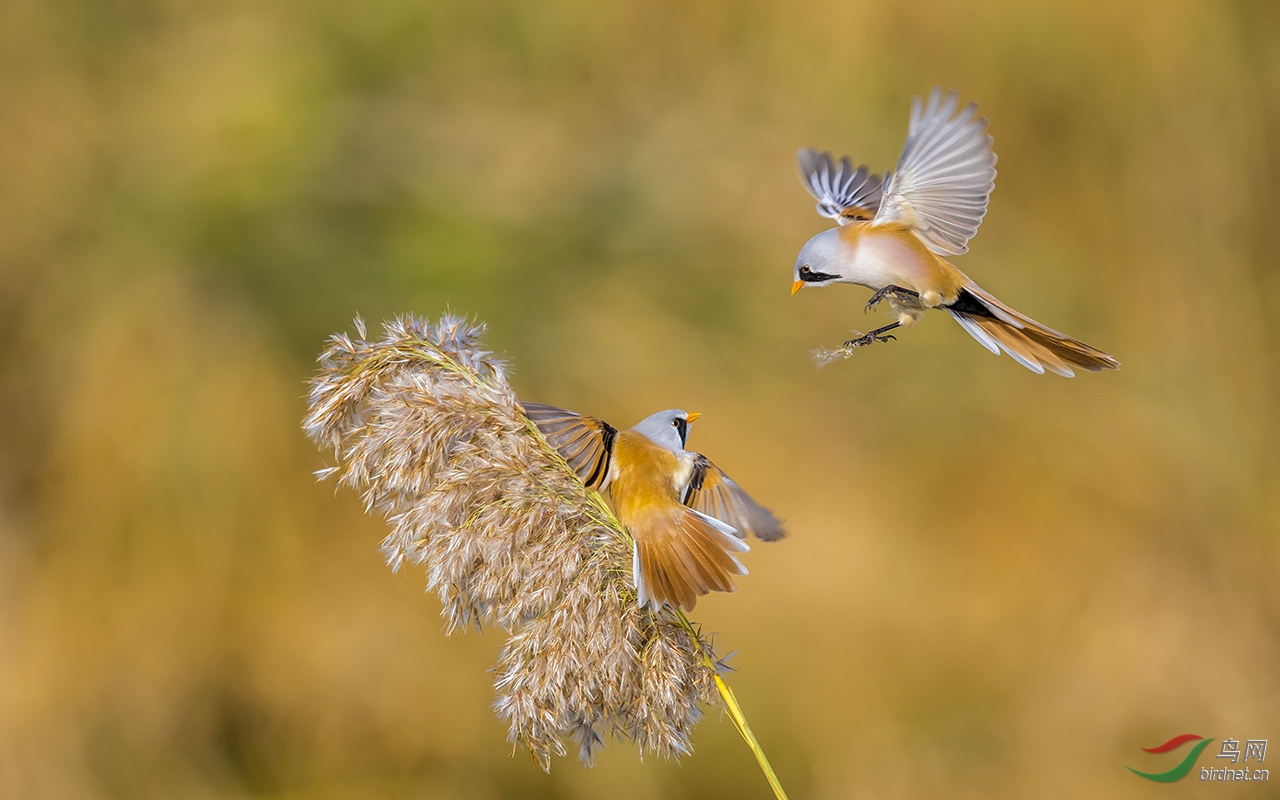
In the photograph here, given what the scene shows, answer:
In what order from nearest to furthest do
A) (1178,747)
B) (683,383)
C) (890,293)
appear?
(890,293)
(1178,747)
(683,383)

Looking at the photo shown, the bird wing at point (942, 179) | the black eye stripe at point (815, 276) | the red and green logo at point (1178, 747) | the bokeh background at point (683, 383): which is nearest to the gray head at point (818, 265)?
the black eye stripe at point (815, 276)

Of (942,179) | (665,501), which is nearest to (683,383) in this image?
(665,501)

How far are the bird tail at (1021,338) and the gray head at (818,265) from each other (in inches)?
9.0

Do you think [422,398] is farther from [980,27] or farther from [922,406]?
[980,27]

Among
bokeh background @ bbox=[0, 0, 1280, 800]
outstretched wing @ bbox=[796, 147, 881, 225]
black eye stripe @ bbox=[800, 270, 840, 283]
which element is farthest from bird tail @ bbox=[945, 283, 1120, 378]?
bokeh background @ bbox=[0, 0, 1280, 800]

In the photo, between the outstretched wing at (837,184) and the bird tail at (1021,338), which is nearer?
the bird tail at (1021,338)

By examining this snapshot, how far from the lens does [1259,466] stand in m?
3.98

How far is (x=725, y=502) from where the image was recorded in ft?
5.43

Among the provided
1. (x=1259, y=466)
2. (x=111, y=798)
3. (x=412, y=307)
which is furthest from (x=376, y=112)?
(x=1259, y=466)

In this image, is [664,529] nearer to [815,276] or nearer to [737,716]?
[737,716]

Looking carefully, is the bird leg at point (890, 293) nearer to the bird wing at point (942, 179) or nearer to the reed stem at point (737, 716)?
the bird wing at point (942, 179)

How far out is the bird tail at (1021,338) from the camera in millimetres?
1146

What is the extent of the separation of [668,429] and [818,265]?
48cm

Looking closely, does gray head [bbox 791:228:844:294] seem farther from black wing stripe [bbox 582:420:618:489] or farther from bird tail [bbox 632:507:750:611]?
black wing stripe [bbox 582:420:618:489]
